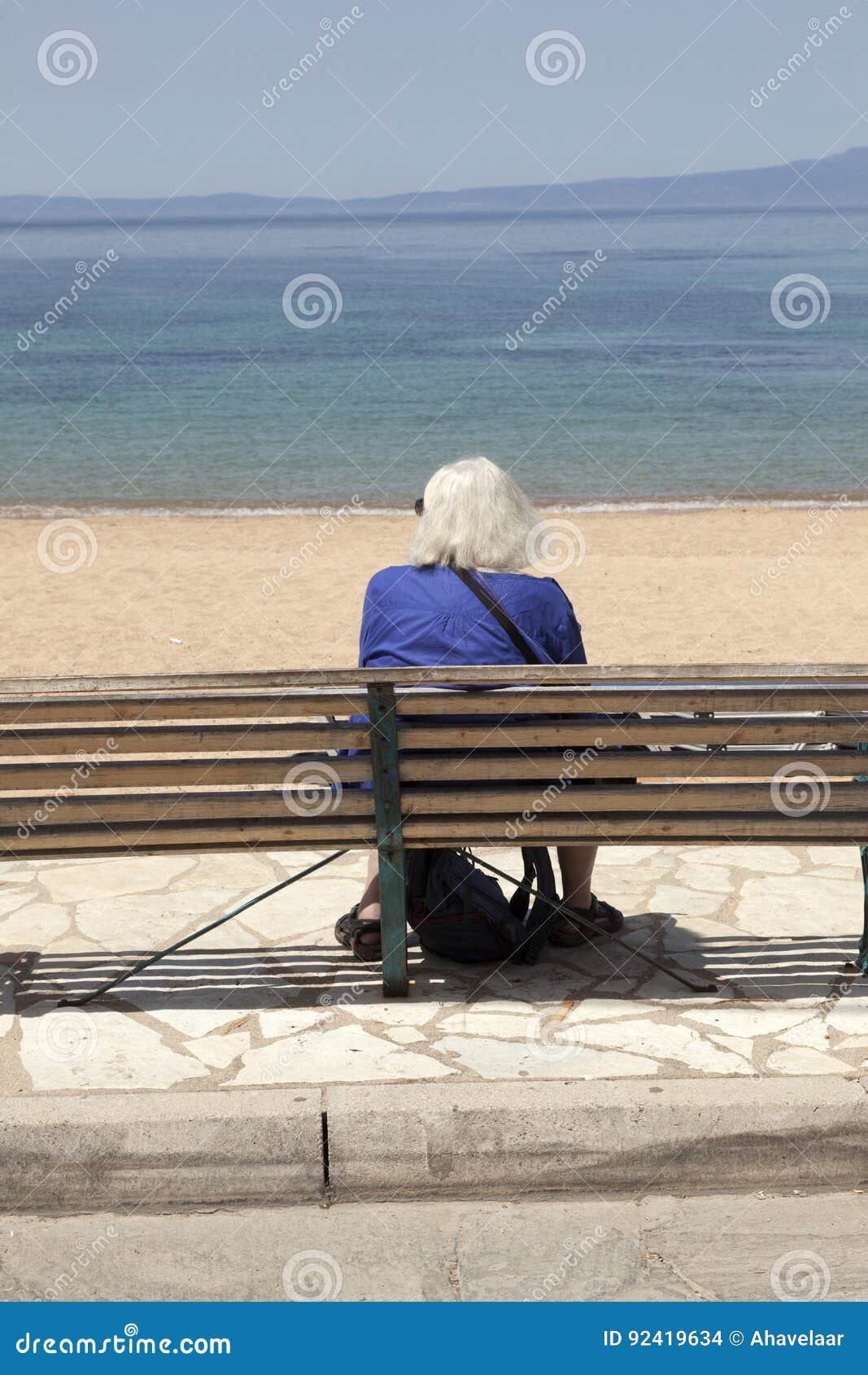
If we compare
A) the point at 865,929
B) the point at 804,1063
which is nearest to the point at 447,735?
the point at 804,1063

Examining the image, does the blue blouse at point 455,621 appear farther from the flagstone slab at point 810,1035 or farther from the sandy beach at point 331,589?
the sandy beach at point 331,589

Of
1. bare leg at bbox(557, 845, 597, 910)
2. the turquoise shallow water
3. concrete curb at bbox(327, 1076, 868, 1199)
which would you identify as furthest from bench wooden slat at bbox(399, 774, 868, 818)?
the turquoise shallow water

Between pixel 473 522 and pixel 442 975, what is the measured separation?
1.29m

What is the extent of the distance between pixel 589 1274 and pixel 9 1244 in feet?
4.04

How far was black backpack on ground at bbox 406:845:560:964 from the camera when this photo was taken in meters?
4.08

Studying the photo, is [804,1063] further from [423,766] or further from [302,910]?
[302,910]

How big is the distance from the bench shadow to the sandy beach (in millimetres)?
4377

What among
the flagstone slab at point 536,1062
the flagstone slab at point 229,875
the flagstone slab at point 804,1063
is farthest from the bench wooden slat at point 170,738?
the flagstone slab at point 804,1063

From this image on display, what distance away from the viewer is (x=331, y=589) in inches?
450

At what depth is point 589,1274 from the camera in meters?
2.91

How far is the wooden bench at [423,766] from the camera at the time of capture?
3643 mm

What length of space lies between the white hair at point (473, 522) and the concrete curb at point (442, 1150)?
4.87 feet

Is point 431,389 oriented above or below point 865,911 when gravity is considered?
above

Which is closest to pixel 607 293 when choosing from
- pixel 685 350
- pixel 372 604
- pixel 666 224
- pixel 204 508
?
pixel 685 350
